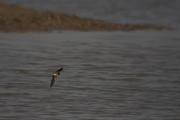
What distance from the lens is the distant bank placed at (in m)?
29.1

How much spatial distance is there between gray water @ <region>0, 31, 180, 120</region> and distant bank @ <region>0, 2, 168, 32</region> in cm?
64

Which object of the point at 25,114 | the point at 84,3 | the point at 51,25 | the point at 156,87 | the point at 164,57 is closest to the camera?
the point at 25,114

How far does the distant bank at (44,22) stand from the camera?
29.1 meters

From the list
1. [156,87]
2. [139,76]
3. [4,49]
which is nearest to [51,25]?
[4,49]

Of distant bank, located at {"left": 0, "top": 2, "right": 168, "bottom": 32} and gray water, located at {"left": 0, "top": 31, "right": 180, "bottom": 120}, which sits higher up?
distant bank, located at {"left": 0, "top": 2, "right": 168, "bottom": 32}

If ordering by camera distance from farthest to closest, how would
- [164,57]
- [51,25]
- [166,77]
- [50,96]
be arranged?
1. [51,25]
2. [164,57]
3. [166,77]
4. [50,96]

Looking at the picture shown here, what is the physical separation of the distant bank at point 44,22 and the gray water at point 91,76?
635mm

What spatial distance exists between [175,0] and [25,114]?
23.1 meters

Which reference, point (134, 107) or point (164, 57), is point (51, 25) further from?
point (134, 107)

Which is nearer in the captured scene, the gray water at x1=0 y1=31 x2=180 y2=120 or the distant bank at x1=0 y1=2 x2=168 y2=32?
the gray water at x1=0 y1=31 x2=180 y2=120

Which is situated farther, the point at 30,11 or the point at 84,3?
the point at 84,3

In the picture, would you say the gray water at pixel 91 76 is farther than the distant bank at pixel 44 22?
No

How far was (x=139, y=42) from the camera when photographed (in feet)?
92.2

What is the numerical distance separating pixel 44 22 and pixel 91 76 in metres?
8.43
